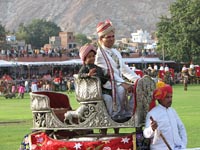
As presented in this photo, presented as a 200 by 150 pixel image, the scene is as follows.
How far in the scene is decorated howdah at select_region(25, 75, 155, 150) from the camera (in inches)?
357

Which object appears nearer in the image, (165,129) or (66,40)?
(165,129)

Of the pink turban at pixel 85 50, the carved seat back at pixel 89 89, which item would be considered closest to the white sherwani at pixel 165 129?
the carved seat back at pixel 89 89

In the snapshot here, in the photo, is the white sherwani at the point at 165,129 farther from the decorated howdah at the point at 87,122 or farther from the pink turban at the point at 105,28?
the pink turban at the point at 105,28

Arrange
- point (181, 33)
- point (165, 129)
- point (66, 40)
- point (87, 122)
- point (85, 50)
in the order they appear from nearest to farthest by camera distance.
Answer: point (165, 129), point (87, 122), point (85, 50), point (181, 33), point (66, 40)

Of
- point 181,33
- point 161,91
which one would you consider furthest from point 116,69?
point 181,33

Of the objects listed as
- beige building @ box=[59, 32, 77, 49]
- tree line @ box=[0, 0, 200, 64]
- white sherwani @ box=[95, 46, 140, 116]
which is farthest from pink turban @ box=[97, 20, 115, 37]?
beige building @ box=[59, 32, 77, 49]

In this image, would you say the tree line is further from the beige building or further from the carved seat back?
the beige building

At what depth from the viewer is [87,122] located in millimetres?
9312

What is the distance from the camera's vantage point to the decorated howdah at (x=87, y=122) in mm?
9070

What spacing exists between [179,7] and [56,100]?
208ft

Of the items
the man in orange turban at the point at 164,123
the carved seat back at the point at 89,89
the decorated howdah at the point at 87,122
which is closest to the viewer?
the man in orange turban at the point at 164,123

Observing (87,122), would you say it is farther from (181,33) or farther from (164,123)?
(181,33)

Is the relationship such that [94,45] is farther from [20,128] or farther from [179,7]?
[179,7]

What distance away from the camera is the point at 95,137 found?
31.0 feet
